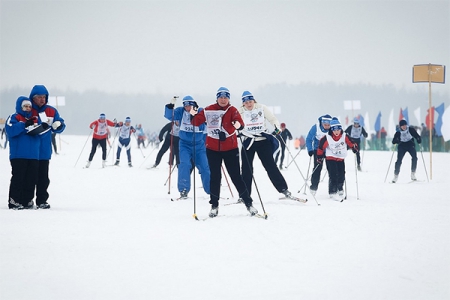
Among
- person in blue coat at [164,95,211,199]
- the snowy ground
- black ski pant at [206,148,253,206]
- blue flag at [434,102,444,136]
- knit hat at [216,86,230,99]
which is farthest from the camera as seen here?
blue flag at [434,102,444,136]

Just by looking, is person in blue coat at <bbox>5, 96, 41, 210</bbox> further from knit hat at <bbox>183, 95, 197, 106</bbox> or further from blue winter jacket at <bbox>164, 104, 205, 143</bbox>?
knit hat at <bbox>183, 95, 197, 106</bbox>

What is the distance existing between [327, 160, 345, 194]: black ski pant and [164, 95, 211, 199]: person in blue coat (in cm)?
235

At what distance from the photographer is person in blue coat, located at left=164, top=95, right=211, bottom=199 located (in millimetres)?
8820

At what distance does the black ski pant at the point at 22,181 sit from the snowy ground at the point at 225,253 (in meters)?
0.37

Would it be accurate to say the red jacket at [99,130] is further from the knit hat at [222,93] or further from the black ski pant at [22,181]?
the knit hat at [222,93]

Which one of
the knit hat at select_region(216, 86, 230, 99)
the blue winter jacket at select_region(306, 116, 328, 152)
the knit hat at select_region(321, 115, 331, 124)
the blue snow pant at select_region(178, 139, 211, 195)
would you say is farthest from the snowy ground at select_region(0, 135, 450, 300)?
the knit hat at select_region(321, 115, 331, 124)

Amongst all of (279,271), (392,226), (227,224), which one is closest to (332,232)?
(392,226)

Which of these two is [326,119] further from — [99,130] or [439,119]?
[439,119]

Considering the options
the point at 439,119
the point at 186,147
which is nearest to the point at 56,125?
the point at 186,147

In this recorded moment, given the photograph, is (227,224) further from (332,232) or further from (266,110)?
(266,110)

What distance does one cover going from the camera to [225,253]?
174 inches

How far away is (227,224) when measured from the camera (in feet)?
19.4

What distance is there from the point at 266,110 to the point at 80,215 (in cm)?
333

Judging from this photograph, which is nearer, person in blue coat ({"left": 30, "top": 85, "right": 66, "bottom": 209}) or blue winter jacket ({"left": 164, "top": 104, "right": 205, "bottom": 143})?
person in blue coat ({"left": 30, "top": 85, "right": 66, "bottom": 209})
